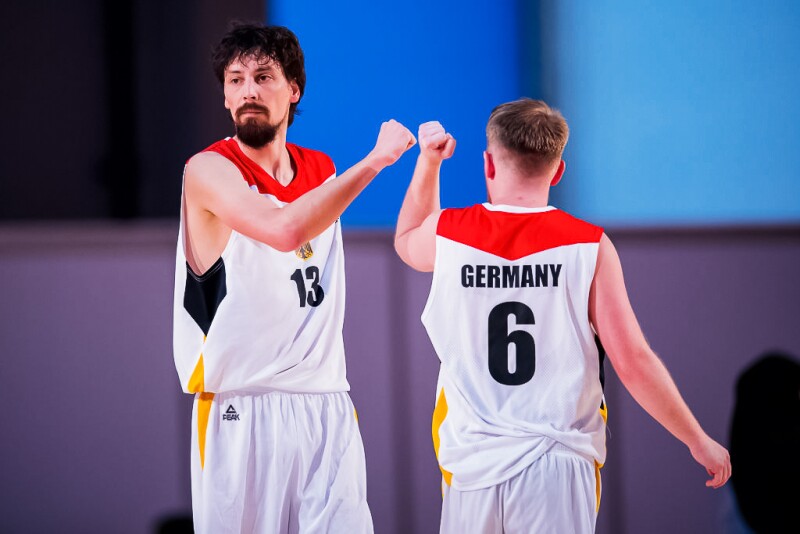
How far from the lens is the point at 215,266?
3002mm

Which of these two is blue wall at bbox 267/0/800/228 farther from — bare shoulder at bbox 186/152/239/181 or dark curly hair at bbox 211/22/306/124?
bare shoulder at bbox 186/152/239/181

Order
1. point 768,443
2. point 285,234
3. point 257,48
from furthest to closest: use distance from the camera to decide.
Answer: point 768,443
point 257,48
point 285,234

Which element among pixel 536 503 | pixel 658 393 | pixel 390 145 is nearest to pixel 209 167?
pixel 390 145

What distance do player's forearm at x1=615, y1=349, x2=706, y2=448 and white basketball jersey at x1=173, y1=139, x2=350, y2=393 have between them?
0.92m

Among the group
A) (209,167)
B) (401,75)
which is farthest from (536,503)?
(401,75)

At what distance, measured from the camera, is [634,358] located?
282 centimetres

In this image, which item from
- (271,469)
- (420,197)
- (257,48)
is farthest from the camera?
(257,48)

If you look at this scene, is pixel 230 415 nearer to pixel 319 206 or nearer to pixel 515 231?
pixel 319 206

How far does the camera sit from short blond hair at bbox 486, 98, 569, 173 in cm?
284

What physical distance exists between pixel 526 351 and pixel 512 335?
63 mm

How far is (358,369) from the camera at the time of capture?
4.59m

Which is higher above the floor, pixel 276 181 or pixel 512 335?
pixel 276 181

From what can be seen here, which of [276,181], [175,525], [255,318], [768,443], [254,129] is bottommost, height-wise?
[175,525]

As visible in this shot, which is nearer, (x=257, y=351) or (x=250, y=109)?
(x=257, y=351)
